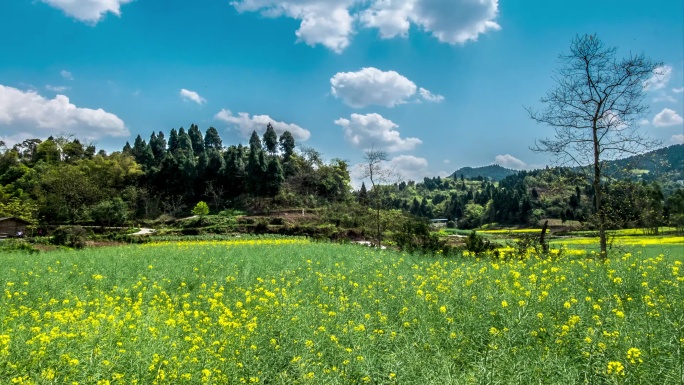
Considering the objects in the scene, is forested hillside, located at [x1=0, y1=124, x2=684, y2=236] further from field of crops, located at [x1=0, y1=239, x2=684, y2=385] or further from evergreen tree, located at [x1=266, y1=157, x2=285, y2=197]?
field of crops, located at [x1=0, y1=239, x2=684, y2=385]

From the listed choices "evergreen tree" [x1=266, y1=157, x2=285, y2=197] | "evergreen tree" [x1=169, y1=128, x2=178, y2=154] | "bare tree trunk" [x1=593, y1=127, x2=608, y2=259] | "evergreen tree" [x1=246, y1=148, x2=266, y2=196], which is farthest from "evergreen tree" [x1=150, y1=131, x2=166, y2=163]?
"bare tree trunk" [x1=593, y1=127, x2=608, y2=259]

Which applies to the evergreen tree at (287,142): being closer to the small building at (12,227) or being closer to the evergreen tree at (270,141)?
the evergreen tree at (270,141)

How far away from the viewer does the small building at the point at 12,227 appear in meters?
38.5

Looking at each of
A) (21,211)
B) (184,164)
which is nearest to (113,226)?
(21,211)

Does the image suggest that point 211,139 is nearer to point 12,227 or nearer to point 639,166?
point 12,227

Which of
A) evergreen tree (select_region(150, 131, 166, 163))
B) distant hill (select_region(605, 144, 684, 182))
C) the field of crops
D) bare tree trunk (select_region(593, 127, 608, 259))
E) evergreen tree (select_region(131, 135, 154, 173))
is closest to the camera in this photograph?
the field of crops

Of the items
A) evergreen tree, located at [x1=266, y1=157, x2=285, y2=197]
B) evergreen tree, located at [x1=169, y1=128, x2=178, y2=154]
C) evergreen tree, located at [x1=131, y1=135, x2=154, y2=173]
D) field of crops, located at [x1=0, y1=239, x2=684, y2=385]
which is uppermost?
evergreen tree, located at [x1=169, y1=128, x2=178, y2=154]

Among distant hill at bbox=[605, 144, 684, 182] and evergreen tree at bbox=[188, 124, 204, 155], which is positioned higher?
evergreen tree at bbox=[188, 124, 204, 155]

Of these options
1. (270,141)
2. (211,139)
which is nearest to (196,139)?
(211,139)

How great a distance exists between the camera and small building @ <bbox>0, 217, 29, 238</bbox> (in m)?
38.5

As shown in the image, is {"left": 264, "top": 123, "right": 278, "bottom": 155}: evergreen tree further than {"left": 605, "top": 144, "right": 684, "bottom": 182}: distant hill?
Yes

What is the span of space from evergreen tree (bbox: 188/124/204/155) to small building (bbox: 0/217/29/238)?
2158 inches

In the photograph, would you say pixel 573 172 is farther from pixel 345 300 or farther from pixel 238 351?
pixel 238 351

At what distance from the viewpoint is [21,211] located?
43.3 m
